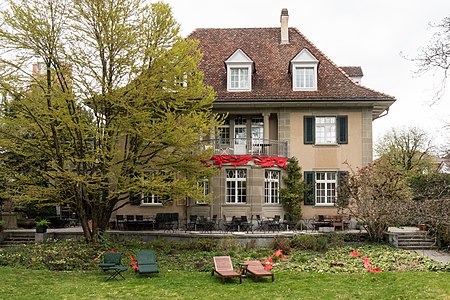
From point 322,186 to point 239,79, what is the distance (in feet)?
25.1

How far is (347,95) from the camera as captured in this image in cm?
2739

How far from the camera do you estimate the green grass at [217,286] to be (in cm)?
1277

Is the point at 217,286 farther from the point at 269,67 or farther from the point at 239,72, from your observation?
the point at 269,67

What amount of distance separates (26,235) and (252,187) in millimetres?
11910

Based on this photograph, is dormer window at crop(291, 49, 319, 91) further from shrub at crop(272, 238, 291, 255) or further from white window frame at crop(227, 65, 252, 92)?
shrub at crop(272, 238, 291, 255)

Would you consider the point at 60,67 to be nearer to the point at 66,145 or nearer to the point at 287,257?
the point at 66,145

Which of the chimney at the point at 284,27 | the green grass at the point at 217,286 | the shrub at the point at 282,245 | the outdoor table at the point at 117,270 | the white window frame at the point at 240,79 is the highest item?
the chimney at the point at 284,27

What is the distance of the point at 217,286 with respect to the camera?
14.1 m

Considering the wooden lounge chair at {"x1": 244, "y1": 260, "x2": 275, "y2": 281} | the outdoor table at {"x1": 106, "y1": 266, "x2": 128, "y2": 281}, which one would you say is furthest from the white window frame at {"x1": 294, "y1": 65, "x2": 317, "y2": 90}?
the outdoor table at {"x1": 106, "y1": 266, "x2": 128, "y2": 281}

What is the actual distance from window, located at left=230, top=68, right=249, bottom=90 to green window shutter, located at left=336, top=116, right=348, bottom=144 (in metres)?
5.56

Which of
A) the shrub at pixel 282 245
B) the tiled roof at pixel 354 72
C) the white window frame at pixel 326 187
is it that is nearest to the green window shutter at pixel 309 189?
the white window frame at pixel 326 187

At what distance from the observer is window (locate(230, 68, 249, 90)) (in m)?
28.4

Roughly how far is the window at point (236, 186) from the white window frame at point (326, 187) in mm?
4174

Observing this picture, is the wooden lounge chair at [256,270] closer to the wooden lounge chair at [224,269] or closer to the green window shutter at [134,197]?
the wooden lounge chair at [224,269]
